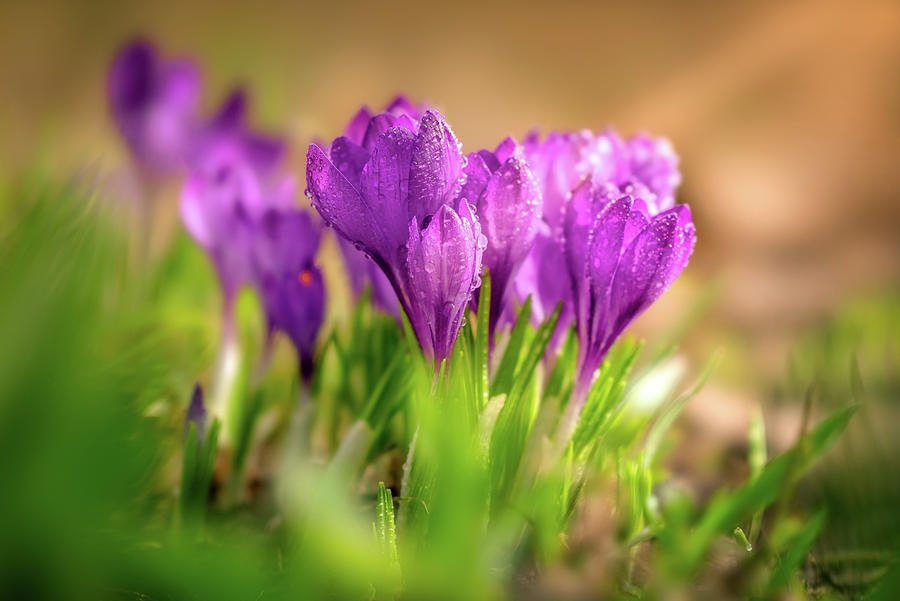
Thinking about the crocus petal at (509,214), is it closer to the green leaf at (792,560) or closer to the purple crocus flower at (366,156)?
the purple crocus flower at (366,156)

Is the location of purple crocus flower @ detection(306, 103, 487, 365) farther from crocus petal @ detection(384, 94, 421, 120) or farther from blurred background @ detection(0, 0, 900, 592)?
blurred background @ detection(0, 0, 900, 592)

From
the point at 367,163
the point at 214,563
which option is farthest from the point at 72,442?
the point at 367,163

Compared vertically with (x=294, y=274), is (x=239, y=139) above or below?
above

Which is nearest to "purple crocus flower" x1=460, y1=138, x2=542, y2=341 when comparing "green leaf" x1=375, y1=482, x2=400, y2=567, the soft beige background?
"green leaf" x1=375, y1=482, x2=400, y2=567

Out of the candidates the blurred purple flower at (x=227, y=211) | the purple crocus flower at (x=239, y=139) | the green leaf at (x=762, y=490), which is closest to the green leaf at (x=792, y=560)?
the green leaf at (x=762, y=490)

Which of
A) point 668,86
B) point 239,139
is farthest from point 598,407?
point 668,86

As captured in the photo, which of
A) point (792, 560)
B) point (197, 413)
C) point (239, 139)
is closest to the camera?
point (792, 560)

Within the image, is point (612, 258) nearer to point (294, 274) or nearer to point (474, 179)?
point (474, 179)
